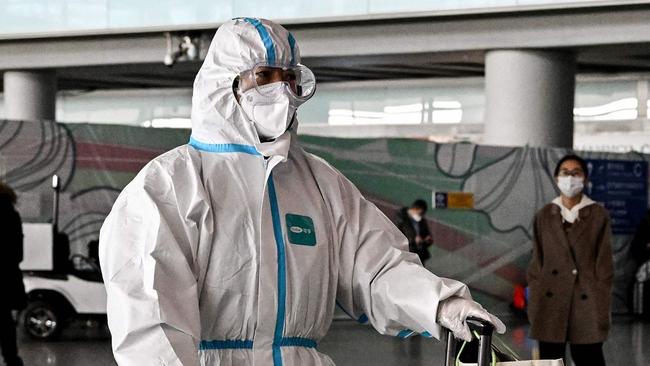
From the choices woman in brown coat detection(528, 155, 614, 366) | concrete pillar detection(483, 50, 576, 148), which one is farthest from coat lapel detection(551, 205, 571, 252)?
concrete pillar detection(483, 50, 576, 148)

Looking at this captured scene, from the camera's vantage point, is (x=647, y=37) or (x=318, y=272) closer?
(x=318, y=272)

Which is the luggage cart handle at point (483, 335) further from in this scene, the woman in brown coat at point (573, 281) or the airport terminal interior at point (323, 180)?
the woman in brown coat at point (573, 281)

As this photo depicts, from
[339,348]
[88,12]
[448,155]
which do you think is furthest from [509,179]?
[88,12]

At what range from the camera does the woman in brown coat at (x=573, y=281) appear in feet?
25.7

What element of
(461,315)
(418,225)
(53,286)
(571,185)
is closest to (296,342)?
(461,315)

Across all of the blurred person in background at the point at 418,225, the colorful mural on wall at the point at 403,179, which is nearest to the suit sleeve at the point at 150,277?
the colorful mural on wall at the point at 403,179

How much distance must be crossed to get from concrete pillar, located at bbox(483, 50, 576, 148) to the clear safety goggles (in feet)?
51.5

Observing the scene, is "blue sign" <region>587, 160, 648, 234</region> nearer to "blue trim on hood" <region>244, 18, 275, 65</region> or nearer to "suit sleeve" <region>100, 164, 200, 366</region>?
"blue trim on hood" <region>244, 18, 275, 65</region>

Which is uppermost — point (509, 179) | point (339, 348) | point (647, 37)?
point (647, 37)

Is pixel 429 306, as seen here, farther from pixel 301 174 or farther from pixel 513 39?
pixel 513 39

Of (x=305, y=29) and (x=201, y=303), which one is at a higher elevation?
(x=305, y=29)

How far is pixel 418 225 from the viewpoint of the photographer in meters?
15.6

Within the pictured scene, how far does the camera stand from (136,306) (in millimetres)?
3131

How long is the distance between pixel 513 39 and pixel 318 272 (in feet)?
52.4
